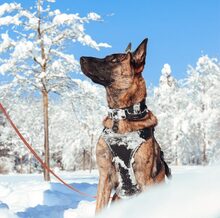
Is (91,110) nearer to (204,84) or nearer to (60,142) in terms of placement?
(204,84)

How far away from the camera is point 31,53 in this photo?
1628 centimetres

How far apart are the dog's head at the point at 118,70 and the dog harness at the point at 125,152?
1.41 feet

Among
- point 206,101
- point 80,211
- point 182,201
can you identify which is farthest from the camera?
point 206,101

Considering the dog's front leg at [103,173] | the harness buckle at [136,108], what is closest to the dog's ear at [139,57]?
the harness buckle at [136,108]

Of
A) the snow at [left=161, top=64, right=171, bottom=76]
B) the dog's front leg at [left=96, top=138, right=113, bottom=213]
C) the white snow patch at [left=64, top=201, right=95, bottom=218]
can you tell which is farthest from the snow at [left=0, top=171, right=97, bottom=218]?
the snow at [left=161, top=64, right=171, bottom=76]

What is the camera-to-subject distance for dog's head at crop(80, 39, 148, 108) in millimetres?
4113

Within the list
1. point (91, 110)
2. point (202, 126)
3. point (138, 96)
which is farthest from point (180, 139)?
point (138, 96)

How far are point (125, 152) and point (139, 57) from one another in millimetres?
852

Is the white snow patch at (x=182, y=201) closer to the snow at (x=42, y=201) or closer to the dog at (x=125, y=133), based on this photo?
the dog at (x=125, y=133)

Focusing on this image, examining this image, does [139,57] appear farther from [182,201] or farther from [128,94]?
[182,201]

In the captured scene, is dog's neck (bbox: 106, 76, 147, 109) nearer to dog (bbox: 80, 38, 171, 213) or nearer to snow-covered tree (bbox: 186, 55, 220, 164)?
dog (bbox: 80, 38, 171, 213)

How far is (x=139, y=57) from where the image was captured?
411 cm

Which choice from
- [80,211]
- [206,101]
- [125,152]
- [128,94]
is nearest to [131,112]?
[128,94]

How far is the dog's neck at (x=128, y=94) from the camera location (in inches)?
164
